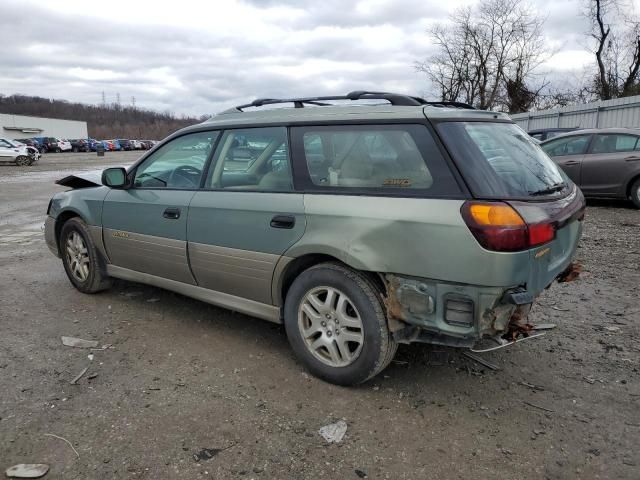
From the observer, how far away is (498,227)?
102 inches

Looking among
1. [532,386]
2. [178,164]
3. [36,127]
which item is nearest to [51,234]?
[178,164]

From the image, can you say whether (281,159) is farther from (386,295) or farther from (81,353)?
(81,353)

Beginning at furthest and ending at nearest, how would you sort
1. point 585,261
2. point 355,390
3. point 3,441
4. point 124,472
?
point 585,261 < point 355,390 < point 3,441 < point 124,472

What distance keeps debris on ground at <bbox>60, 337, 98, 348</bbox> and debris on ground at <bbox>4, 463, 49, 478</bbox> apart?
1421 millimetres

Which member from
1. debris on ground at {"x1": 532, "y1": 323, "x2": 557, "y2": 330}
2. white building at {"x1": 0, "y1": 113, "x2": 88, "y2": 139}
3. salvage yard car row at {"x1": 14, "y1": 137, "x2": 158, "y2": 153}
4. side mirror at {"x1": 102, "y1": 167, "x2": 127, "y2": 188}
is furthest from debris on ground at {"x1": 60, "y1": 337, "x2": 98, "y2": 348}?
white building at {"x1": 0, "y1": 113, "x2": 88, "y2": 139}

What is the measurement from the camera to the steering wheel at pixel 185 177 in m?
3.97

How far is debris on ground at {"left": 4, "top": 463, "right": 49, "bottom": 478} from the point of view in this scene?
95.7 inches

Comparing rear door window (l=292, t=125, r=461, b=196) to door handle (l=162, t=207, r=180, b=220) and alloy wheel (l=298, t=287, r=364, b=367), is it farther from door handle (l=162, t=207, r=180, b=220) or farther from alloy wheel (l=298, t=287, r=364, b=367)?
door handle (l=162, t=207, r=180, b=220)

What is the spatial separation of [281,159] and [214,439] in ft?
5.90

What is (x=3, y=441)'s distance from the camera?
2.68m

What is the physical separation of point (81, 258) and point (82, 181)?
76cm

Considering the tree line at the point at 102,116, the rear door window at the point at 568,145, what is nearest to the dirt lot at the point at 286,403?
the rear door window at the point at 568,145

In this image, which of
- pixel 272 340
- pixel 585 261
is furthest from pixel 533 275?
pixel 585 261

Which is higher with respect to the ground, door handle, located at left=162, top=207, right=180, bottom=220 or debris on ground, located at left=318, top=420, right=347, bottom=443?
door handle, located at left=162, top=207, right=180, bottom=220
